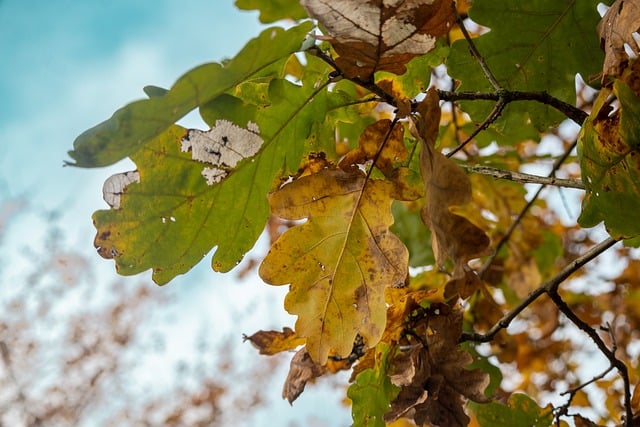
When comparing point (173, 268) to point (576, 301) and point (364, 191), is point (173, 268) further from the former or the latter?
point (576, 301)

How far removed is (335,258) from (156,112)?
0.31 m

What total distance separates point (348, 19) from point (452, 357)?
1.52 feet

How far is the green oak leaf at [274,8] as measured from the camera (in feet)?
3.23

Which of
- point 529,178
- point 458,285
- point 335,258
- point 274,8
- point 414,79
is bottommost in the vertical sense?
point 458,285

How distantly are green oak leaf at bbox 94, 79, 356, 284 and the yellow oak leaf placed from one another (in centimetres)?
5

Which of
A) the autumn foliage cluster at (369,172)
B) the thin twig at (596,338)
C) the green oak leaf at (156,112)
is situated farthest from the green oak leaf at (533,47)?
the green oak leaf at (156,112)

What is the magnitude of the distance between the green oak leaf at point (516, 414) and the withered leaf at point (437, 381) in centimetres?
21

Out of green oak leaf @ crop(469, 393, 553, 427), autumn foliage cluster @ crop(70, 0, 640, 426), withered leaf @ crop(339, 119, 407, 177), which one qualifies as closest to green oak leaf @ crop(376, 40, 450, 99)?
autumn foliage cluster @ crop(70, 0, 640, 426)

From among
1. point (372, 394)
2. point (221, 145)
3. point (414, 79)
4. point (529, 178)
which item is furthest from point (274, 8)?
point (372, 394)

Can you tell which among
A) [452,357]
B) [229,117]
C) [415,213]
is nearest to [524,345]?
[415,213]

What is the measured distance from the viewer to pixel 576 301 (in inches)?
83.0

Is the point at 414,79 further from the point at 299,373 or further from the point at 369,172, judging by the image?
the point at 299,373

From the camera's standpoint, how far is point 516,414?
0.98 m

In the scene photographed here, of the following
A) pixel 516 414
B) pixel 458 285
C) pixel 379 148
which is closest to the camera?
pixel 458 285
